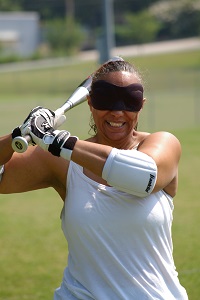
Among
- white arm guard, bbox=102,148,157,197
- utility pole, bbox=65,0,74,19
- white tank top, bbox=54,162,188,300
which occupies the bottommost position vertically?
utility pole, bbox=65,0,74,19

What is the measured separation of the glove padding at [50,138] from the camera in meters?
3.58

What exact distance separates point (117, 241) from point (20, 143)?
62 cm

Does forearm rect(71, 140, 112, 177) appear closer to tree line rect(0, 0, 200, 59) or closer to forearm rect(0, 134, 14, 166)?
forearm rect(0, 134, 14, 166)

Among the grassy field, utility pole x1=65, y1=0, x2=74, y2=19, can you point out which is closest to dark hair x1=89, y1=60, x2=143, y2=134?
the grassy field

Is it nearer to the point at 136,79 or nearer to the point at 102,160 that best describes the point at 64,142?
the point at 102,160

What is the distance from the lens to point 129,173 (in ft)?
11.9

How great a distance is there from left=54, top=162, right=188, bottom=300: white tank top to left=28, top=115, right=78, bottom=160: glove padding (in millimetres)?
310

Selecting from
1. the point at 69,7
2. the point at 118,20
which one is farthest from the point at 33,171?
the point at 69,7

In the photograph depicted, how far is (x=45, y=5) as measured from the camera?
307 feet

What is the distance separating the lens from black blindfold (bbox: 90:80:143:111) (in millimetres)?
3852

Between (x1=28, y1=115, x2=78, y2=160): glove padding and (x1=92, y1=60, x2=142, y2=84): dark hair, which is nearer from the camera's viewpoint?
(x1=28, y1=115, x2=78, y2=160): glove padding

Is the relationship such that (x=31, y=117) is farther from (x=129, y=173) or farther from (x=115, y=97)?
(x=129, y=173)

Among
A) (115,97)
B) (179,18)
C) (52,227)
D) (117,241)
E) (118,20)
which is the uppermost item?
(115,97)

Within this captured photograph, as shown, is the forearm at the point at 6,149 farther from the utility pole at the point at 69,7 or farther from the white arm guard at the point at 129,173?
the utility pole at the point at 69,7
